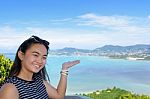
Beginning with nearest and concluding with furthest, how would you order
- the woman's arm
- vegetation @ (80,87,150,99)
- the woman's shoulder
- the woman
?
the woman's shoulder → the woman → the woman's arm → vegetation @ (80,87,150,99)

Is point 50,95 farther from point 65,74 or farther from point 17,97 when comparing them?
point 17,97

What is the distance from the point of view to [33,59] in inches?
99.3

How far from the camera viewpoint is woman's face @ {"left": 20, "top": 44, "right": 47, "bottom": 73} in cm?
253

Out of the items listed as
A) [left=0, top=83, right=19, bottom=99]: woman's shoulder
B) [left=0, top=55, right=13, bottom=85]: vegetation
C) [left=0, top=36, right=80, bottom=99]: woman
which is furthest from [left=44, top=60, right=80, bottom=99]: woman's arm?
[left=0, top=55, right=13, bottom=85]: vegetation

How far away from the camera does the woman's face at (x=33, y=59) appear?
2525mm

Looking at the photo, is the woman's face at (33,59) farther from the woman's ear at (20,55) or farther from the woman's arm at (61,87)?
the woman's arm at (61,87)

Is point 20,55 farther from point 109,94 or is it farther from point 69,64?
point 109,94

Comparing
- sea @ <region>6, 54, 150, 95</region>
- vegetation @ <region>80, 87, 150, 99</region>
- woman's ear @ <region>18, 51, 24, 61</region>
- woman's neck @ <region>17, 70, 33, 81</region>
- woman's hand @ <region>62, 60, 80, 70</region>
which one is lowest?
vegetation @ <region>80, 87, 150, 99</region>

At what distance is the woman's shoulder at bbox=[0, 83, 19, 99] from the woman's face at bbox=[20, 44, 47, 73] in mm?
174

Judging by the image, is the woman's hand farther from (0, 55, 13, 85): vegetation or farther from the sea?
the sea

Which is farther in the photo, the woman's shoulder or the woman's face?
the woman's face

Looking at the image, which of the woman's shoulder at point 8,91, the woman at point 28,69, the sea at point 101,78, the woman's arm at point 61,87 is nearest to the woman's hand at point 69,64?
the woman's arm at point 61,87

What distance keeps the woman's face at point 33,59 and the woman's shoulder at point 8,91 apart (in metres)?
0.17

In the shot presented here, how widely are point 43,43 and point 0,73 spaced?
2.58 metres
